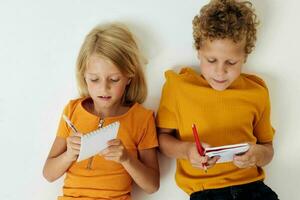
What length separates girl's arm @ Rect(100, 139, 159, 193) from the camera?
109 cm

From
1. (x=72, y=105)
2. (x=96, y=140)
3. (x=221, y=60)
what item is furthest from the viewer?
(x=72, y=105)

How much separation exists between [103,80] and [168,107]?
0.22 meters

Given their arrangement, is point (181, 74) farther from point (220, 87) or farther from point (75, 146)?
point (75, 146)

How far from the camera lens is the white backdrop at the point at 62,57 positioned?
1271 millimetres

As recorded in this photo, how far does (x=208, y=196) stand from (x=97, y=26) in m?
0.60

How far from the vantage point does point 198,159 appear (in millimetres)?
1114

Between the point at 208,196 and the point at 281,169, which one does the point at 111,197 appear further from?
the point at 281,169

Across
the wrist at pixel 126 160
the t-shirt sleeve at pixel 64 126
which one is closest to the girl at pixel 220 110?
the wrist at pixel 126 160

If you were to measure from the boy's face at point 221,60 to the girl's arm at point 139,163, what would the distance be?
0.93 ft

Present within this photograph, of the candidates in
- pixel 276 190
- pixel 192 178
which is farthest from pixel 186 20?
pixel 276 190

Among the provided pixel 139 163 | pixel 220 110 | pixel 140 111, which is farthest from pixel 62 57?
pixel 220 110

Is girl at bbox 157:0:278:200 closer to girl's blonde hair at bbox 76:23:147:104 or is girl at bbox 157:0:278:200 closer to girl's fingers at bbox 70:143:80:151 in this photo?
girl's blonde hair at bbox 76:23:147:104

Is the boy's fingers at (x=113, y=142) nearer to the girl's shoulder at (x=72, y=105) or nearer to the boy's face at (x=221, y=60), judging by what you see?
the girl's shoulder at (x=72, y=105)

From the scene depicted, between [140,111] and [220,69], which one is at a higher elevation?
[220,69]
